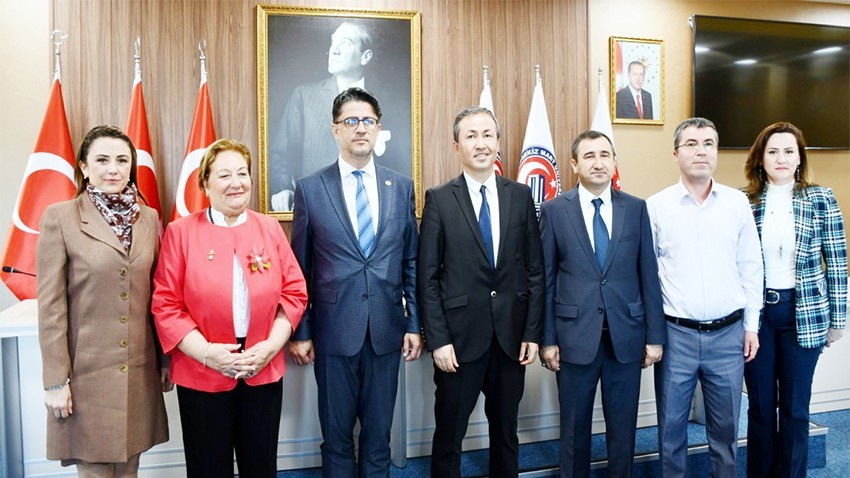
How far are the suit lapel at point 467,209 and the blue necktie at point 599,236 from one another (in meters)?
0.44

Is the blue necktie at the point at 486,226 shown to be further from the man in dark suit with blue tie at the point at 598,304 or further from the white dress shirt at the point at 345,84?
the white dress shirt at the point at 345,84

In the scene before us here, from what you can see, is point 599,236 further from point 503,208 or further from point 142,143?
point 142,143

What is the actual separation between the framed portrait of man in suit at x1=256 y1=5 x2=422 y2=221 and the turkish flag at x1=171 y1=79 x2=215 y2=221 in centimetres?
31

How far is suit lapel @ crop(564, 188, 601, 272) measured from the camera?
210cm

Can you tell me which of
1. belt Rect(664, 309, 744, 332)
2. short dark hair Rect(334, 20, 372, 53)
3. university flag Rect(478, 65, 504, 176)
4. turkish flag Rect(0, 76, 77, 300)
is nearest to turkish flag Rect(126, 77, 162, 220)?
turkish flag Rect(0, 76, 77, 300)

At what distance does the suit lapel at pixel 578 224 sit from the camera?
2.10 meters

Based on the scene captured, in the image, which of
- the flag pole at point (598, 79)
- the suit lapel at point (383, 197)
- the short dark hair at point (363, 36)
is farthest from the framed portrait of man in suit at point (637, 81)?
the suit lapel at point (383, 197)

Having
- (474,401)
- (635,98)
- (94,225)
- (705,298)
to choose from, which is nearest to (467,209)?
(474,401)

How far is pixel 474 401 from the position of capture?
2.10m

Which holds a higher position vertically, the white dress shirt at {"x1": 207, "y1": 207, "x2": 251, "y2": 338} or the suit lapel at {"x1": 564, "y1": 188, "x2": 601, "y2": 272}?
the suit lapel at {"x1": 564, "y1": 188, "x2": 601, "y2": 272}

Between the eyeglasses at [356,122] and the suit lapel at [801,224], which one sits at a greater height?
the eyeglasses at [356,122]

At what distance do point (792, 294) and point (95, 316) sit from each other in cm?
263

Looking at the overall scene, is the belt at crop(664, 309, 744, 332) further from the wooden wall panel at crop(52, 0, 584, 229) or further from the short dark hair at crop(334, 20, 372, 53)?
the short dark hair at crop(334, 20, 372, 53)

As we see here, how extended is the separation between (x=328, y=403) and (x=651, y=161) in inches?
123
